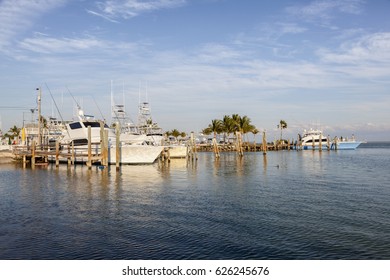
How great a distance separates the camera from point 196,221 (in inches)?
622

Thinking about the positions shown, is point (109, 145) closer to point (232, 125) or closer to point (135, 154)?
point (135, 154)

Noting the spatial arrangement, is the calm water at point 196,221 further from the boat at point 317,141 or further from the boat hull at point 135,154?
the boat at point 317,141

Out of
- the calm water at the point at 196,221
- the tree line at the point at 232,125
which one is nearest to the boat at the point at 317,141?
the tree line at the point at 232,125

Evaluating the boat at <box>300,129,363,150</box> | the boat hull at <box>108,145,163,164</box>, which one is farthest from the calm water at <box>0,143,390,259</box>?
the boat at <box>300,129,363,150</box>

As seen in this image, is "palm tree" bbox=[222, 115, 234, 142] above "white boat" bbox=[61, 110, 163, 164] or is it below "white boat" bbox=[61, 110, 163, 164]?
above

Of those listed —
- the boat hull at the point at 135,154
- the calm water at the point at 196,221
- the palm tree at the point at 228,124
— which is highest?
the palm tree at the point at 228,124

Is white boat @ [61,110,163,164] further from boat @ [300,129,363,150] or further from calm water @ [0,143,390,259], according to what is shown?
boat @ [300,129,363,150]

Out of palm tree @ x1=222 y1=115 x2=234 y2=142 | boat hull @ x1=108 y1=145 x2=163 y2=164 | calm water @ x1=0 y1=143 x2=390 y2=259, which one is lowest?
calm water @ x1=0 y1=143 x2=390 y2=259

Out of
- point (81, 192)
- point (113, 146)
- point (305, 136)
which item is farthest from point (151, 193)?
point (305, 136)

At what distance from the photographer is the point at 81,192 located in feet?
79.4

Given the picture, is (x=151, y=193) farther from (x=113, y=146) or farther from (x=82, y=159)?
(x=82, y=159)

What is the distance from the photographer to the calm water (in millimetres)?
11938

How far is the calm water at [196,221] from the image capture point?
11.9 meters
